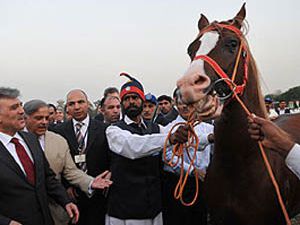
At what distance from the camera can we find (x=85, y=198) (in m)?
4.04

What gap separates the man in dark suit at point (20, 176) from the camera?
2830 millimetres

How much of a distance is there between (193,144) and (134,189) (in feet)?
2.58

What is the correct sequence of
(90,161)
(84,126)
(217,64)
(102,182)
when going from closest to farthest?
(217,64)
(102,182)
(90,161)
(84,126)

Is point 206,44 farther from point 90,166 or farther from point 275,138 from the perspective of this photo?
point 90,166

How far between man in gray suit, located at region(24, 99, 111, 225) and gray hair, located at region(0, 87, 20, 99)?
60cm

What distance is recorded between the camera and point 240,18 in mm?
3029

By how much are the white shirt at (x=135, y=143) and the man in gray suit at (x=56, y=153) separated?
348 mm

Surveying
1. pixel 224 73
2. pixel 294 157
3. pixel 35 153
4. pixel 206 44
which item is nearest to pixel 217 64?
pixel 224 73

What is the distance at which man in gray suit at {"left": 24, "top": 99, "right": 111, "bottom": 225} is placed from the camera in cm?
354

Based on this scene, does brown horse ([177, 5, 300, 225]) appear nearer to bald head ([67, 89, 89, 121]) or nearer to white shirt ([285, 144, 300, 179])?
white shirt ([285, 144, 300, 179])

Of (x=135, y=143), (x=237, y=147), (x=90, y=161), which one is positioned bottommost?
(x=90, y=161)

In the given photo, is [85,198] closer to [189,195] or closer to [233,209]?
[189,195]

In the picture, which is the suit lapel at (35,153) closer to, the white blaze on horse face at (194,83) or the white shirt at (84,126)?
the white shirt at (84,126)

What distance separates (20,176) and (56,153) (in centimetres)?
83
